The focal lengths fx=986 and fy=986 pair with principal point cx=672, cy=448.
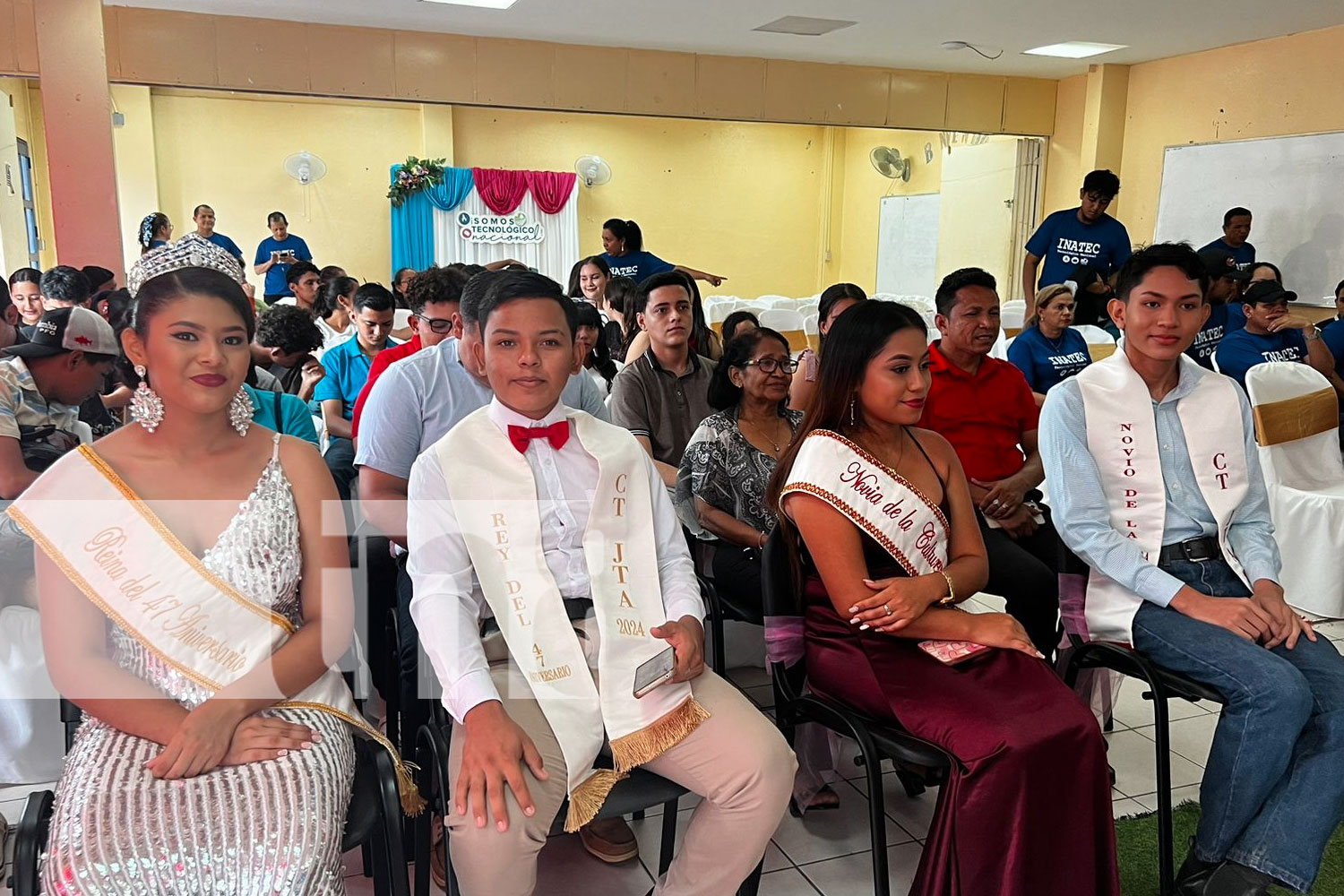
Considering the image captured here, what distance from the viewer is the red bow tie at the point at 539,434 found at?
69.1 inches

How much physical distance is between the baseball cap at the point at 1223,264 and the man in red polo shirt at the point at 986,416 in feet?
11.1

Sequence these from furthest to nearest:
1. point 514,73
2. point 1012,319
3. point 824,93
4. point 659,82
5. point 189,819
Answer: point 824,93 < point 659,82 < point 514,73 < point 1012,319 < point 189,819

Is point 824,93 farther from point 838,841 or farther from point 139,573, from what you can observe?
point 139,573

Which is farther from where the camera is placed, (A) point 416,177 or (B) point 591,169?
(B) point 591,169

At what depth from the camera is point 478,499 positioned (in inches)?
67.1

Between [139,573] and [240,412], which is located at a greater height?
[240,412]

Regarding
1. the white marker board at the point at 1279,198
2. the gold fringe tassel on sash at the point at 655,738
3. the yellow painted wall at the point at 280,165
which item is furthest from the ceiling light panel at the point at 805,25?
the gold fringe tassel on sash at the point at 655,738

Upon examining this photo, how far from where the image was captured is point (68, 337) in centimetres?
217

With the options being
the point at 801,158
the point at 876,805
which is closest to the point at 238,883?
the point at 876,805

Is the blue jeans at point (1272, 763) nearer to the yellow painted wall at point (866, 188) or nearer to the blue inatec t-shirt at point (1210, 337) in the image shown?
the blue inatec t-shirt at point (1210, 337)

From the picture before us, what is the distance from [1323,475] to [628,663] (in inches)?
123

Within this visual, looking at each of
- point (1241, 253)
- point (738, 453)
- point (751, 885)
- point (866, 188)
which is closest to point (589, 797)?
point (751, 885)

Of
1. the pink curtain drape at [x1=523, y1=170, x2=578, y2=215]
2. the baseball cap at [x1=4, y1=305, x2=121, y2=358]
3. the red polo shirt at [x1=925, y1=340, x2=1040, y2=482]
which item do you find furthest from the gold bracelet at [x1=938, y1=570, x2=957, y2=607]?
the pink curtain drape at [x1=523, y1=170, x2=578, y2=215]

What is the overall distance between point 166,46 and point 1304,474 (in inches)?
275
